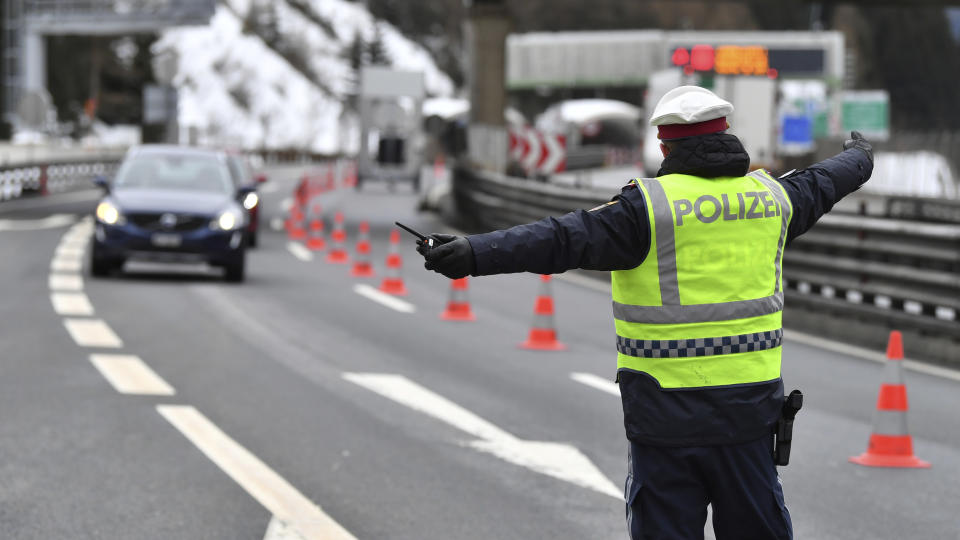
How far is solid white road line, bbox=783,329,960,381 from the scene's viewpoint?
1298 centimetres

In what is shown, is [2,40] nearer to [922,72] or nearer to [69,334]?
[69,334]

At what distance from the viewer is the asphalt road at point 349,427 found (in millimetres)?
7113

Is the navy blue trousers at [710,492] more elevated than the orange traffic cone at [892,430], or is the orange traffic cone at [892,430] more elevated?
the navy blue trousers at [710,492]

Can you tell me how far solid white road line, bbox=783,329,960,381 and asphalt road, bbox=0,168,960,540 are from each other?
5.1 inches

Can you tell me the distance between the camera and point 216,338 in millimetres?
13609

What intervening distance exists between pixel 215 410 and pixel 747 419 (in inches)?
232

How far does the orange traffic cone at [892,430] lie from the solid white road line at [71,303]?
8.38 m

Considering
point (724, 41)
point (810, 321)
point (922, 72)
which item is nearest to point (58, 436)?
point (810, 321)

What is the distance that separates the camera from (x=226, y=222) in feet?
61.6

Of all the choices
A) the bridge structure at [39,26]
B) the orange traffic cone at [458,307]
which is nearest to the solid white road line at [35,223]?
the orange traffic cone at [458,307]

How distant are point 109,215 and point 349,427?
31.8 feet

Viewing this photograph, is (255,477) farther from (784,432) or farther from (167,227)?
(167,227)

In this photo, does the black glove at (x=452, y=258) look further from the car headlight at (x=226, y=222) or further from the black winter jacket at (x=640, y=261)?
the car headlight at (x=226, y=222)

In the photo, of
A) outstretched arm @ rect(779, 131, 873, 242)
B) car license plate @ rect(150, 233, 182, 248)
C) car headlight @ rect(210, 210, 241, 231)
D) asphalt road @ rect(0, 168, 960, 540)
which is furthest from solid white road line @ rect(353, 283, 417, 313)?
outstretched arm @ rect(779, 131, 873, 242)
